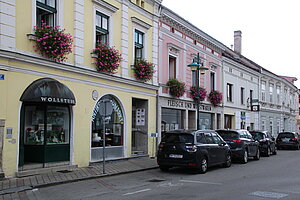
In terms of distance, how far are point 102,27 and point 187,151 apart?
6.80m

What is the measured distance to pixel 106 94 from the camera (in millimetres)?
15164

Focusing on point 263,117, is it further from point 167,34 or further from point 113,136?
point 113,136

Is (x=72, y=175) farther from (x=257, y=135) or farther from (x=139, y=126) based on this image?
(x=257, y=135)

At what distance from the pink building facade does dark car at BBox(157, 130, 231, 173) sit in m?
5.55

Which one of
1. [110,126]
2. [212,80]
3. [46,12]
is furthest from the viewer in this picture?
[212,80]

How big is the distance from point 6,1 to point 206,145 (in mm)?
8856

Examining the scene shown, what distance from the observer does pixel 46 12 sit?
1253 centimetres

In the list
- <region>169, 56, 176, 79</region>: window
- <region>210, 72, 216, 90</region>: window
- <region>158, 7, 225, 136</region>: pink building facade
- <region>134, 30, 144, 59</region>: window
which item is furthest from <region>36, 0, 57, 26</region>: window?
<region>210, 72, 216, 90</region>: window

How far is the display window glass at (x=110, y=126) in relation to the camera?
1480 centimetres

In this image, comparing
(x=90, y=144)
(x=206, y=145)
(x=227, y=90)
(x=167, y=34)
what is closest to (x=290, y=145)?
(x=227, y=90)

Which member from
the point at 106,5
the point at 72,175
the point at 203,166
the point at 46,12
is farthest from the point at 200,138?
the point at 46,12

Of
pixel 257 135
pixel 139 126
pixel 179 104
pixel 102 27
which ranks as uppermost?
pixel 102 27

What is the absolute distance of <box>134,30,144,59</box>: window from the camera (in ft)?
57.7

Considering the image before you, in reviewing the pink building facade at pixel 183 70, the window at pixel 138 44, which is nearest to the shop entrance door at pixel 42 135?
the window at pixel 138 44
